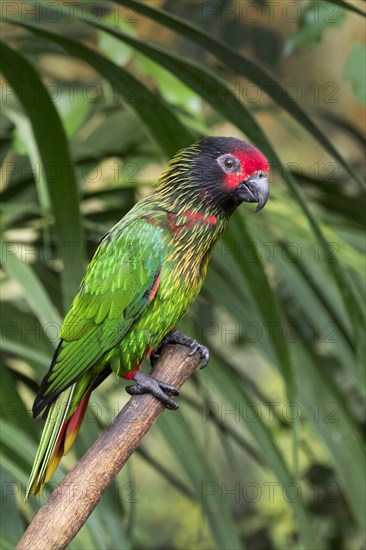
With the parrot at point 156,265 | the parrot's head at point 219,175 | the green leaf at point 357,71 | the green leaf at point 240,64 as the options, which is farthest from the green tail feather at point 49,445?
the green leaf at point 357,71

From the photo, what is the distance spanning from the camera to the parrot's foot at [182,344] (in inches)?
36.5

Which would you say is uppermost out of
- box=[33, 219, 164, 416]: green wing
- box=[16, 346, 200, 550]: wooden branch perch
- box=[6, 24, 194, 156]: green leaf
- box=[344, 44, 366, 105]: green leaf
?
box=[6, 24, 194, 156]: green leaf

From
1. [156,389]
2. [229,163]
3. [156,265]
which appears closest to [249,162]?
[229,163]

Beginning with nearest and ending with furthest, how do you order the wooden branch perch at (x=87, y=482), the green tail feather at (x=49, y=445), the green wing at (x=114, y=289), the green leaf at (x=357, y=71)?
the wooden branch perch at (x=87, y=482)
the green tail feather at (x=49, y=445)
the green wing at (x=114, y=289)
the green leaf at (x=357, y=71)

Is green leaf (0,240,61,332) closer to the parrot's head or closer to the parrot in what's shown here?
the parrot

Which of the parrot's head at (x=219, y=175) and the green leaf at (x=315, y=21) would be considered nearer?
the parrot's head at (x=219, y=175)

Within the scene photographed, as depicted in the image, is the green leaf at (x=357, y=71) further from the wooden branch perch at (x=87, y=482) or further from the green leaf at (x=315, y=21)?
the wooden branch perch at (x=87, y=482)

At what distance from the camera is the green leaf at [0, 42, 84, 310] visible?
999 millimetres

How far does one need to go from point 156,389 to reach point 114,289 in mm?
156

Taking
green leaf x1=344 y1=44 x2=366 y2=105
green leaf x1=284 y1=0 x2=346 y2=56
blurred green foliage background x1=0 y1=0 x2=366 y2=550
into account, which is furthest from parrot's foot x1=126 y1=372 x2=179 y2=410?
green leaf x1=284 y1=0 x2=346 y2=56

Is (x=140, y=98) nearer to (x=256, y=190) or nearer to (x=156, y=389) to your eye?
(x=256, y=190)

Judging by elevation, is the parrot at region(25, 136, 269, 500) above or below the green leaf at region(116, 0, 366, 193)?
below

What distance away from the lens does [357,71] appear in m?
1.27

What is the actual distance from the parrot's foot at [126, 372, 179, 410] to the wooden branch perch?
2cm
